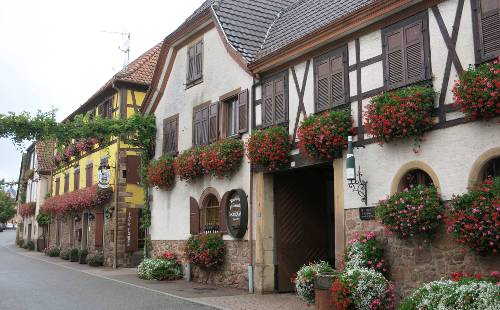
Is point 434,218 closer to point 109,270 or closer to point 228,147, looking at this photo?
point 228,147

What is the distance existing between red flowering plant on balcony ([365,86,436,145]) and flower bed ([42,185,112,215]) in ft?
53.7

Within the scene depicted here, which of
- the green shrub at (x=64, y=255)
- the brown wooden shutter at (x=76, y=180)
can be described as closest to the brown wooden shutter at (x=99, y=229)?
the green shrub at (x=64, y=255)

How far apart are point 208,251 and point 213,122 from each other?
3833mm

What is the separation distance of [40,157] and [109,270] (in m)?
21.4

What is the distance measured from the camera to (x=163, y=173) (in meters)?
18.9

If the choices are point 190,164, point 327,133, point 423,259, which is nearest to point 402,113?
point 327,133

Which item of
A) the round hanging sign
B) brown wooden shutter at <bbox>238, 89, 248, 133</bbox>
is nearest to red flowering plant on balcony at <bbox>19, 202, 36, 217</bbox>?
the round hanging sign

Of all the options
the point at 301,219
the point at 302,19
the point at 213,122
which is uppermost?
the point at 302,19

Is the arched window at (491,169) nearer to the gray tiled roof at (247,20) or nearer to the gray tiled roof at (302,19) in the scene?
the gray tiled roof at (302,19)

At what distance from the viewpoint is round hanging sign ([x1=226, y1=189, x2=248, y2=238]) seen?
15.0 m

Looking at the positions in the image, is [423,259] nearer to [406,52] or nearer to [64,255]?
[406,52]

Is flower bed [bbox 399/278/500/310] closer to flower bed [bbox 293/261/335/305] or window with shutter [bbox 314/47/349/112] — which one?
flower bed [bbox 293/261/335/305]

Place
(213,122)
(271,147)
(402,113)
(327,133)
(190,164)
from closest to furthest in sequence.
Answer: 1. (402,113)
2. (327,133)
3. (271,147)
4. (213,122)
5. (190,164)

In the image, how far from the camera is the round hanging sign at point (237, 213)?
49.2 feet
